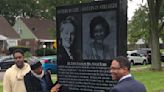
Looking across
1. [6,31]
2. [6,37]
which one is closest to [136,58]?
[6,37]

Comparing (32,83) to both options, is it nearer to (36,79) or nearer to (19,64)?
(36,79)

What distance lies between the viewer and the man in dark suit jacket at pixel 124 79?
16.3 ft

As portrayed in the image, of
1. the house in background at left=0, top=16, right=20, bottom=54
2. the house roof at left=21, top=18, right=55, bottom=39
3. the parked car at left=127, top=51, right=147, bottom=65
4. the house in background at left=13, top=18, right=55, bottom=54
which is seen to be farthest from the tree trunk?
the house roof at left=21, top=18, right=55, bottom=39

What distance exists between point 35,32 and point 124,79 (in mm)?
74973

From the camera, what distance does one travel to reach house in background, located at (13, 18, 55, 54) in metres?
77.8

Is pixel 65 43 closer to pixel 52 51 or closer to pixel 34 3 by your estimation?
pixel 52 51

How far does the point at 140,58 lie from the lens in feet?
171

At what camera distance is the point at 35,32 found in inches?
3132

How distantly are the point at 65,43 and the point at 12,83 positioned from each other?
4.08 ft

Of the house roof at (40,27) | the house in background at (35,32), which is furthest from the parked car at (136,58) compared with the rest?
the house roof at (40,27)

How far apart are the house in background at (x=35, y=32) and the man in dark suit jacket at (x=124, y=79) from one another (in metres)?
70.4

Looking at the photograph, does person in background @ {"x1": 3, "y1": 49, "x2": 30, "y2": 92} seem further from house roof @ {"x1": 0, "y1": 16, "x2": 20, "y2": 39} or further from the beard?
house roof @ {"x1": 0, "y1": 16, "x2": 20, "y2": 39}

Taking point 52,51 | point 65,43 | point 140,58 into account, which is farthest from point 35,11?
point 65,43

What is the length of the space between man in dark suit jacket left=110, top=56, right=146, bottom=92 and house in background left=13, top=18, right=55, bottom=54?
7037 centimetres
